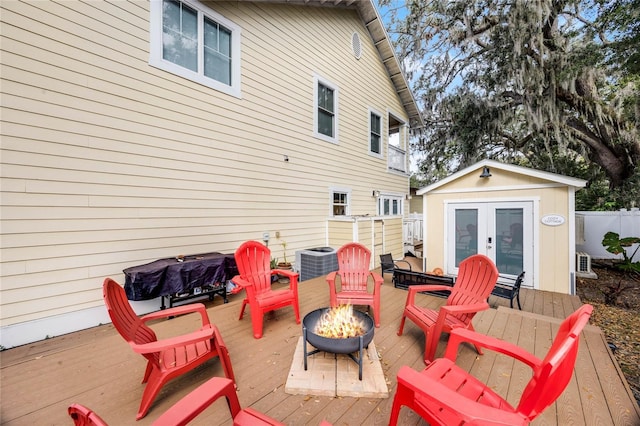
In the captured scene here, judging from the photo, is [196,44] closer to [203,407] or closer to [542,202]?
[203,407]

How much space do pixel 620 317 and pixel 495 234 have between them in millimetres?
2350

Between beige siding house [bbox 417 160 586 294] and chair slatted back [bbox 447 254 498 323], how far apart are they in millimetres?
3338

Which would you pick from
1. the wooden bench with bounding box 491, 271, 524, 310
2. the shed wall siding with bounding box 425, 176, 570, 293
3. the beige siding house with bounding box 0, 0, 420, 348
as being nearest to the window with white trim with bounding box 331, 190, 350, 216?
the beige siding house with bounding box 0, 0, 420, 348

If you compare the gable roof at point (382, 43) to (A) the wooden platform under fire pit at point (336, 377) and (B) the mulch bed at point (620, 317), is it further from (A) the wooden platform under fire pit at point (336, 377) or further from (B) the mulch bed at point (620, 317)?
(B) the mulch bed at point (620, 317)

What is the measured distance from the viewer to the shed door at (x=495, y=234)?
17.5ft

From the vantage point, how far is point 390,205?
32.3ft

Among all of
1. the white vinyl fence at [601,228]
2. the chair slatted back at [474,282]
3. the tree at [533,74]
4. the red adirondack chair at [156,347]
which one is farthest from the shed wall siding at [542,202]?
the red adirondack chair at [156,347]

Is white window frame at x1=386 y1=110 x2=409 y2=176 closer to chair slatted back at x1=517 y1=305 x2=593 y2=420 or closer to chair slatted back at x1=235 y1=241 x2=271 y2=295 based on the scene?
chair slatted back at x1=235 y1=241 x2=271 y2=295

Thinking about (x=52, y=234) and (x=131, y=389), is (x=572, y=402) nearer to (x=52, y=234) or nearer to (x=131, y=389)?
(x=131, y=389)

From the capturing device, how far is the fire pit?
2.09 metres

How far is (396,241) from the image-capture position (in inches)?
324

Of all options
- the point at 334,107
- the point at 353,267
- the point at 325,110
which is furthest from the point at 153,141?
the point at 334,107

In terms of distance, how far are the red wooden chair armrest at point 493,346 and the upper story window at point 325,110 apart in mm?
5650

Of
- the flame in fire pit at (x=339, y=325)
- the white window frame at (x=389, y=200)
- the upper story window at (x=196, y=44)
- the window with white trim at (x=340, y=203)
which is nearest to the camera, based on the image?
the flame in fire pit at (x=339, y=325)
